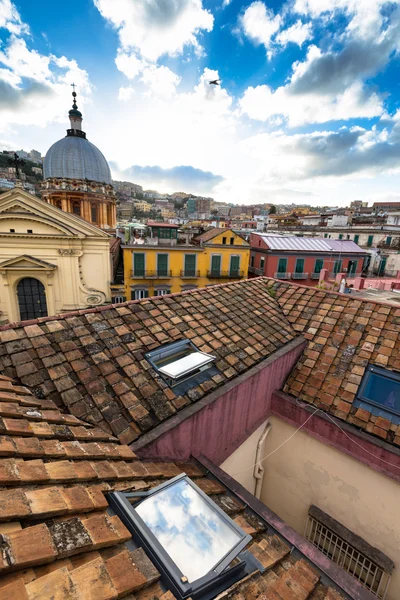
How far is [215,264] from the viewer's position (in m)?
27.0

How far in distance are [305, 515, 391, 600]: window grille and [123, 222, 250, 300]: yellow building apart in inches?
811

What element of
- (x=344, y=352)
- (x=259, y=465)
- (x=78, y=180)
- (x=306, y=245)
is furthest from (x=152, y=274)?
(x=78, y=180)

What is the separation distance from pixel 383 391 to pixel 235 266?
74.3 ft

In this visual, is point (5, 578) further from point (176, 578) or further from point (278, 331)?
point (278, 331)

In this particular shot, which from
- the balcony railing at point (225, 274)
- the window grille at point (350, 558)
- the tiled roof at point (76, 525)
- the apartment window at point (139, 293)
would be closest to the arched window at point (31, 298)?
the apartment window at point (139, 293)

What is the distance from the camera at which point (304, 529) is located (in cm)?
636

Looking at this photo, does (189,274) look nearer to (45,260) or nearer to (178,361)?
(45,260)

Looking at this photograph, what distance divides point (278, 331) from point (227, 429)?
296 centimetres

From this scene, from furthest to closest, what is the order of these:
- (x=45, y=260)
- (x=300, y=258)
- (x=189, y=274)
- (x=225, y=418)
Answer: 1. (x=300, y=258)
2. (x=189, y=274)
3. (x=45, y=260)
4. (x=225, y=418)

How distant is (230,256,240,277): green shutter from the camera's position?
2758cm

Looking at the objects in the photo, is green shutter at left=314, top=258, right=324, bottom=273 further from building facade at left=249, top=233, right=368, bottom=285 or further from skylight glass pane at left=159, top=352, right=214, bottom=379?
skylight glass pane at left=159, top=352, right=214, bottom=379

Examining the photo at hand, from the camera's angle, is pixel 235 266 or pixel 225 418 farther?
pixel 235 266

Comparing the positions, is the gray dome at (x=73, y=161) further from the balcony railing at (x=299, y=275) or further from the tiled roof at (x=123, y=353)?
the tiled roof at (x=123, y=353)

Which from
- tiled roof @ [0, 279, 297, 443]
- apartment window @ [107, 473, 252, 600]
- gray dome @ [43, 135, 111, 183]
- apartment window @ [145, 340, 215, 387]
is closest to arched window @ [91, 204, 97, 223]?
gray dome @ [43, 135, 111, 183]
